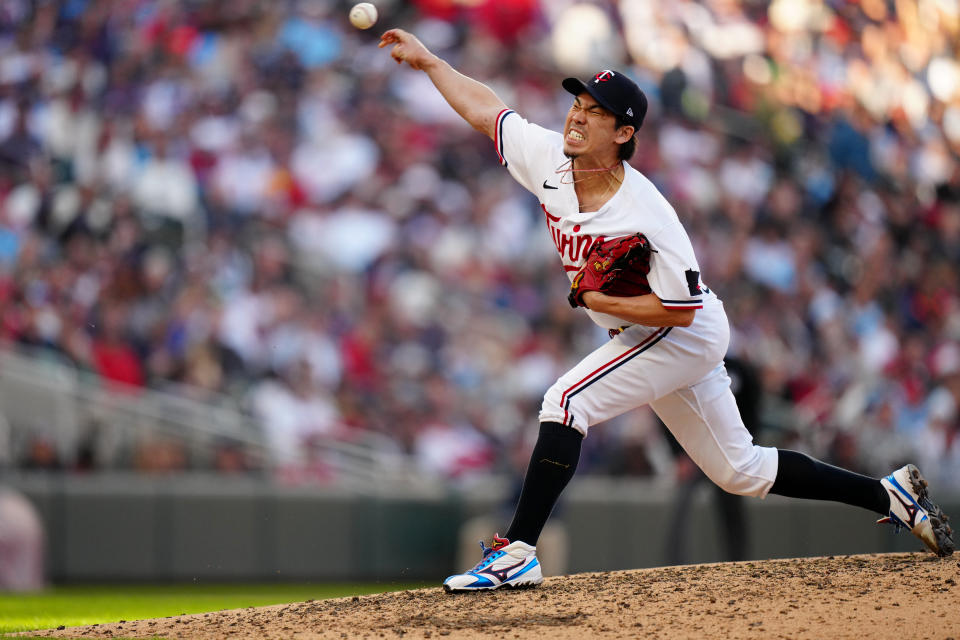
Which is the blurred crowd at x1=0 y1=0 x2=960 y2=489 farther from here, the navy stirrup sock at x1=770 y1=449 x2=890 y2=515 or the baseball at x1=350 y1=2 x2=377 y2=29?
the baseball at x1=350 y1=2 x2=377 y2=29

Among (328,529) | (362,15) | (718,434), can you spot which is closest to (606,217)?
(718,434)

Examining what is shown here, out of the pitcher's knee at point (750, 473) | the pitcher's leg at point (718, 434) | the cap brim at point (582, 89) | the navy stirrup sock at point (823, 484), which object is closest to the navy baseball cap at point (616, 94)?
the cap brim at point (582, 89)

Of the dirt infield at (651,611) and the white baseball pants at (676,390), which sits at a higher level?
the white baseball pants at (676,390)

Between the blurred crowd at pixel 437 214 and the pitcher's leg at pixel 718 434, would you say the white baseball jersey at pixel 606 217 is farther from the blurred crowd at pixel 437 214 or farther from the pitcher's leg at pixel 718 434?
the blurred crowd at pixel 437 214

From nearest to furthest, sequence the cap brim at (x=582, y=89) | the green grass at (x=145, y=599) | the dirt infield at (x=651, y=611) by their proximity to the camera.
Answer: the dirt infield at (x=651, y=611) → the cap brim at (x=582, y=89) → the green grass at (x=145, y=599)

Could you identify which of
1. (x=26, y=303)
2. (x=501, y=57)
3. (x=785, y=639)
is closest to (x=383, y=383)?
(x=26, y=303)

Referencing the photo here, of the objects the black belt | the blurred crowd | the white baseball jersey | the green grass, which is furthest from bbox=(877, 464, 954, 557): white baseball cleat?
the blurred crowd

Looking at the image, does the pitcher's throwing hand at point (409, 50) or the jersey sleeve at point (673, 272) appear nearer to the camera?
the jersey sleeve at point (673, 272)

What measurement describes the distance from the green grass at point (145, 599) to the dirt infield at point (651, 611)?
4.69ft

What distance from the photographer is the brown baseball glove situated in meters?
4.00

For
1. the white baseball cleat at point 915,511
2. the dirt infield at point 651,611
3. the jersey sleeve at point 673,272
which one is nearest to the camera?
the dirt infield at point 651,611

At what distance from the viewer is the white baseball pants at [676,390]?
13.7 ft

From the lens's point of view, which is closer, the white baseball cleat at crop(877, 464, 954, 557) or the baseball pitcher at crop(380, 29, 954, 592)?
the baseball pitcher at crop(380, 29, 954, 592)

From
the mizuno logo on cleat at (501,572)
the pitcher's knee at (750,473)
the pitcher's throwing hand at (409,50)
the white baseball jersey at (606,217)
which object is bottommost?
the mizuno logo on cleat at (501,572)
